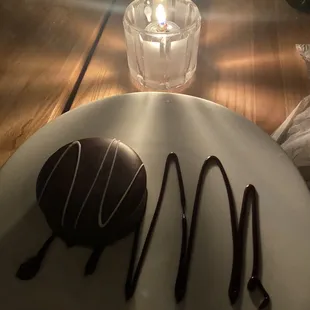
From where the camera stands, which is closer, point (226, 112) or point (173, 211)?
point (173, 211)

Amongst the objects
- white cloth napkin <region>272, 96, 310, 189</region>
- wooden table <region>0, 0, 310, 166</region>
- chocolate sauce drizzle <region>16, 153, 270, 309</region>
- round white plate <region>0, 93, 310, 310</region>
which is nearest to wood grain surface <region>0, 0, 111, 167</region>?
wooden table <region>0, 0, 310, 166</region>

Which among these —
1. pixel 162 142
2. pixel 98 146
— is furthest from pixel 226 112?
pixel 98 146

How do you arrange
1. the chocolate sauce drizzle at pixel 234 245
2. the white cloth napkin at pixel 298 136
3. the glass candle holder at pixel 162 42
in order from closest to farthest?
1. the chocolate sauce drizzle at pixel 234 245
2. the white cloth napkin at pixel 298 136
3. the glass candle holder at pixel 162 42

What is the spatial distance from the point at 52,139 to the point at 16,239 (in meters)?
0.18

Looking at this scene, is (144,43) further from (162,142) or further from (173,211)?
(173,211)

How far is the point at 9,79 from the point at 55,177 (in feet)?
1.22

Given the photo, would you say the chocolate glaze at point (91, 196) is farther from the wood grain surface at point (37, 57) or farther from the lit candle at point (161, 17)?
the lit candle at point (161, 17)

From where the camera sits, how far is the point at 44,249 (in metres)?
0.70

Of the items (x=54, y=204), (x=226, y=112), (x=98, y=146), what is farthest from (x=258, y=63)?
(x=54, y=204)

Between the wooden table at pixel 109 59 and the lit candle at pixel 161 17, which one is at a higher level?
the lit candle at pixel 161 17

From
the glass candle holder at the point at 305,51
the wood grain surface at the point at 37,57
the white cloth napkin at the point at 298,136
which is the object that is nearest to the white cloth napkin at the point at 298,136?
the white cloth napkin at the point at 298,136

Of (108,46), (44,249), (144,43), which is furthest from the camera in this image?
(108,46)

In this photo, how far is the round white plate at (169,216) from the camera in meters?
0.67

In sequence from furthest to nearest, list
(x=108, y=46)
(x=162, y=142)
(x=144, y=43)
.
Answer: (x=108, y=46)
(x=144, y=43)
(x=162, y=142)
